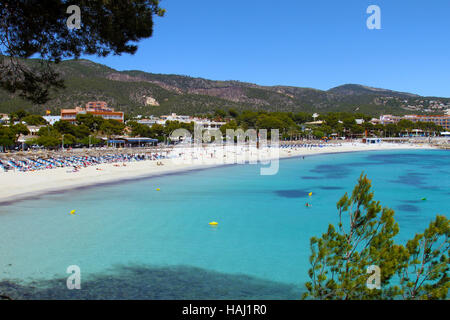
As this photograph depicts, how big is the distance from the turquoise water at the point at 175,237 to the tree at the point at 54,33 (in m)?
4.96

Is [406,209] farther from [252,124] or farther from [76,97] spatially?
[76,97]

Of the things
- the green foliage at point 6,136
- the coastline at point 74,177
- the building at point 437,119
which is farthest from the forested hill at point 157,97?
the coastline at point 74,177

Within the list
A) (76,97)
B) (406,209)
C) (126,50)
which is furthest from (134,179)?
(76,97)

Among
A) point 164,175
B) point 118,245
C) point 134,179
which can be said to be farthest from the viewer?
point 164,175

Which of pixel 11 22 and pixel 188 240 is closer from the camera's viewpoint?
pixel 11 22

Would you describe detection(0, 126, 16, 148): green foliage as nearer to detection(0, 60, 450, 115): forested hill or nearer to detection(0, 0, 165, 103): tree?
detection(0, 60, 450, 115): forested hill

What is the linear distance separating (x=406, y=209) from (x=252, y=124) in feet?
217

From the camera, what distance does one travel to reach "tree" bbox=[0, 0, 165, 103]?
697 cm

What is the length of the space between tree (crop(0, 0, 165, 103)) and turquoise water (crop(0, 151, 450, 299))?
16.3 feet

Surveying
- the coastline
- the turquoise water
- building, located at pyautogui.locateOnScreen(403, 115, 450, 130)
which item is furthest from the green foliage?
building, located at pyautogui.locateOnScreen(403, 115, 450, 130)

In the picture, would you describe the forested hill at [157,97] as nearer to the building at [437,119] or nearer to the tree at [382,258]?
the building at [437,119]

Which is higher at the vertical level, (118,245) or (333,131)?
(333,131)

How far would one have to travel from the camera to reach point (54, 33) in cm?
759

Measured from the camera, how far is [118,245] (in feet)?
42.1
